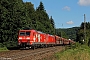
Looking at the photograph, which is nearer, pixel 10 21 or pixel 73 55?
pixel 73 55

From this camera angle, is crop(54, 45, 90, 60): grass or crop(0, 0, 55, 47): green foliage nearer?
crop(54, 45, 90, 60): grass

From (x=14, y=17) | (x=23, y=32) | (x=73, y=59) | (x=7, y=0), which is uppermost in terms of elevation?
(x=7, y=0)

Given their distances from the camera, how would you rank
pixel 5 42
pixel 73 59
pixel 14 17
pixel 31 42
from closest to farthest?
pixel 73 59, pixel 31 42, pixel 5 42, pixel 14 17

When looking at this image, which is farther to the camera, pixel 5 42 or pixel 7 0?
pixel 7 0

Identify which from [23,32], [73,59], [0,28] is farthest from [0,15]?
[73,59]

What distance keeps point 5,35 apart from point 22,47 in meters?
11.5

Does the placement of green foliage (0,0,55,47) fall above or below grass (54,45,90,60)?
above

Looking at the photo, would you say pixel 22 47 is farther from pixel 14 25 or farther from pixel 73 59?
pixel 73 59

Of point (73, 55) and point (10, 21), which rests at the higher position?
point (10, 21)

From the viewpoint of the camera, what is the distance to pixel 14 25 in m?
52.7

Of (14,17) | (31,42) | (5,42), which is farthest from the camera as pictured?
(14,17)

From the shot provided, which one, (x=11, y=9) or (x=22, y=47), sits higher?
(x=11, y=9)

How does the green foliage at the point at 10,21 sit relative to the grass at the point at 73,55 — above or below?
above

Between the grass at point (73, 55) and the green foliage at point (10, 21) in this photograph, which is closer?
the grass at point (73, 55)
